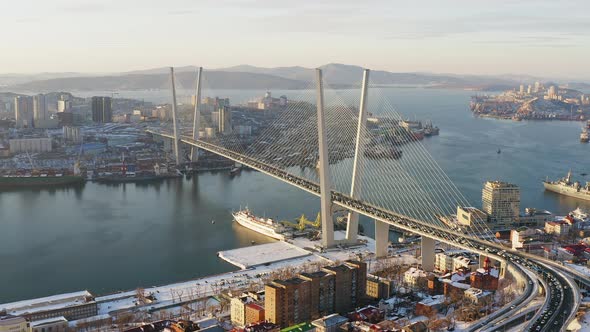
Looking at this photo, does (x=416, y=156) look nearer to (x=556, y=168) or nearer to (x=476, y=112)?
(x=556, y=168)


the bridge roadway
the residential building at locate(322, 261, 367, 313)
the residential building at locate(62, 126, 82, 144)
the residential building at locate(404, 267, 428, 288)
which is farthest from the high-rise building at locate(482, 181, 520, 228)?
the residential building at locate(62, 126, 82, 144)

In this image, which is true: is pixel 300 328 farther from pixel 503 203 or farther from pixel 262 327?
pixel 503 203

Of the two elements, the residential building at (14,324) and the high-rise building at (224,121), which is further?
the high-rise building at (224,121)

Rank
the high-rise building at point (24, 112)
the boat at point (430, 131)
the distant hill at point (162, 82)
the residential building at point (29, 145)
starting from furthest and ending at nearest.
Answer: the distant hill at point (162, 82), the boat at point (430, 131), the high-rise building at point (24, 112), the residential building at point (29, 145)

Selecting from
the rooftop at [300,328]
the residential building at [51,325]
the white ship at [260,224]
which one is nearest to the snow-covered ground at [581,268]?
the rooftop at [300,328]

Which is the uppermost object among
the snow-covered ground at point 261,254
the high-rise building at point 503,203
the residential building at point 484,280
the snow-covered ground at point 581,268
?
the high-rise building at point 503,203

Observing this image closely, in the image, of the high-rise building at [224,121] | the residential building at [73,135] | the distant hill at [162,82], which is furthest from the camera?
the distant hill at [162,82]

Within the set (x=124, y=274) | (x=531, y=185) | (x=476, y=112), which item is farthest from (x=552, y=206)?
(x=476, y=112)

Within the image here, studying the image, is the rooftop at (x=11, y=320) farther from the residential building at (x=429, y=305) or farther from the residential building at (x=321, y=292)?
the residential building at (x=429, y=305)
